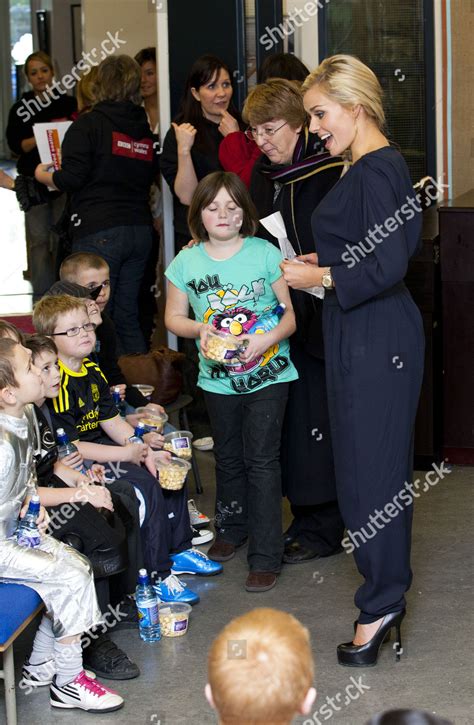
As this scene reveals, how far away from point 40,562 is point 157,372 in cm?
191

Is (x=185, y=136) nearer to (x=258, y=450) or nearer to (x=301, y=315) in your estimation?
(x=301, y=315)

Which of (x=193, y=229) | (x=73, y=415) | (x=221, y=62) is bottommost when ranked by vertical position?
(x=73, y=415)

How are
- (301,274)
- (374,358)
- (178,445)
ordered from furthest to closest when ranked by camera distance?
(178,445) < (301,274) < (374,358)

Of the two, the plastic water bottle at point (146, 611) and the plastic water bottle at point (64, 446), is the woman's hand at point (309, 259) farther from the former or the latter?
the plastic water bottle at point (146, 611)

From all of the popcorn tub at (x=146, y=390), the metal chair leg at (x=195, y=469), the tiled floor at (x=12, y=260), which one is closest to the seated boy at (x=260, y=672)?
the popcorn tub at (x=146, y=390)

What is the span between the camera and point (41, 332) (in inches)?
152

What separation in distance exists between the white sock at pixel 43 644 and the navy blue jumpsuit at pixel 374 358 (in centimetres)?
93

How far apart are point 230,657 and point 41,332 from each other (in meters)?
2.32

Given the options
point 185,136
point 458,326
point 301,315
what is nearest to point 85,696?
point 301,315

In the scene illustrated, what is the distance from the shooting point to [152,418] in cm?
433

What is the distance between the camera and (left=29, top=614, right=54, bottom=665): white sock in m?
3.37

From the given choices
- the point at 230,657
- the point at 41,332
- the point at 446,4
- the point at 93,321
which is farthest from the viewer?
the point at 446,4

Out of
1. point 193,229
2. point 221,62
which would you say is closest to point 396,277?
point 193,229

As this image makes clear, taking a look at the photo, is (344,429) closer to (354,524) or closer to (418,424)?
(354,524)
